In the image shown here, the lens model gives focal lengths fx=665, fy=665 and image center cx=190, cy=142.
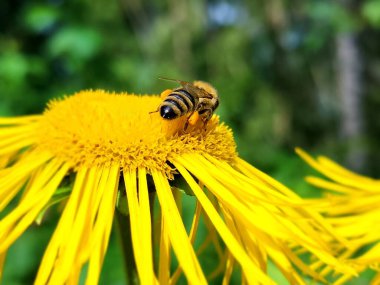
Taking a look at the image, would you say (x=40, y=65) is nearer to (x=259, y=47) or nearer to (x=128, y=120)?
(x=128, y=120)

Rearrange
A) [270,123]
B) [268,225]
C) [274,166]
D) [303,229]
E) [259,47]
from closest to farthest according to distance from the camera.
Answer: [268,225] → [303,229] → [274,166] → [270,123] → [259,47]

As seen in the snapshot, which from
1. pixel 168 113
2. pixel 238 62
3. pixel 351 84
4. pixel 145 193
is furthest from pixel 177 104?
pixel 238 62

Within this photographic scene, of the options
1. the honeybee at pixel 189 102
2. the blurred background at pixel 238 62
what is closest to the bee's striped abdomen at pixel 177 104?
the honeybee at pixel 189 102

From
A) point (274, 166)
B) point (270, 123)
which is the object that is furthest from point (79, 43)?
point (270, 123)

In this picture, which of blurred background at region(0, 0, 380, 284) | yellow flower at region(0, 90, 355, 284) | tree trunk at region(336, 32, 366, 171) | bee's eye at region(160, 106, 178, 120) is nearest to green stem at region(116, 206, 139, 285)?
yellow flower at region(0, 90, 355, 284)

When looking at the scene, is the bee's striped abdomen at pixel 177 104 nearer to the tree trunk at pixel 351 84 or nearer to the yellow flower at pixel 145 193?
the yellow flower at pixel 145 193

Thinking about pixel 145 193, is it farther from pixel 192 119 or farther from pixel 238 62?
pixel 238 62

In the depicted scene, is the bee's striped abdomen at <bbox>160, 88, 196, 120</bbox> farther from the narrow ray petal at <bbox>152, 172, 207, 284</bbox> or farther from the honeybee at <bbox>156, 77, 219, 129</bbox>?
the narrow ray petal at <bbox>152, 172, 207, 284</bbox>
